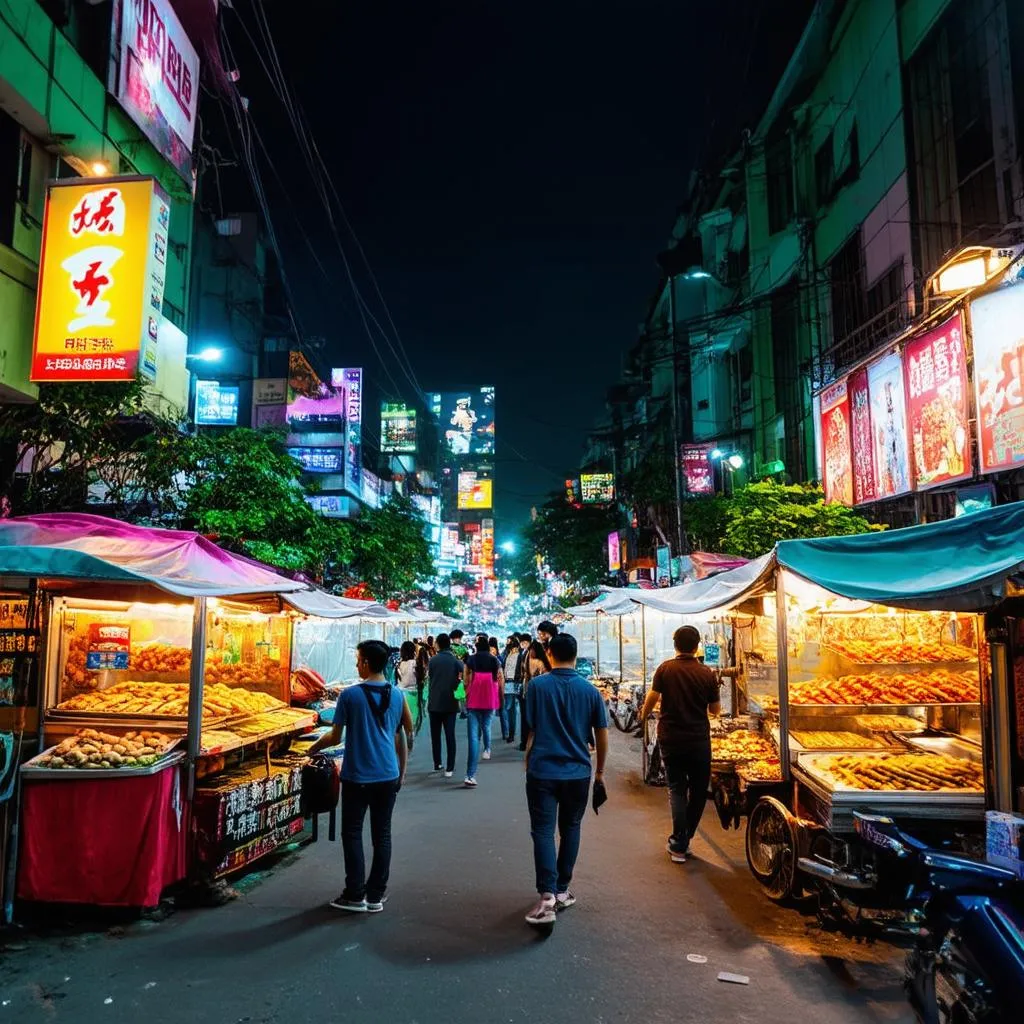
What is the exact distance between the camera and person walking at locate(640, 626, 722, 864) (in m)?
6.97

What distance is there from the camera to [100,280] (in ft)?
32.8

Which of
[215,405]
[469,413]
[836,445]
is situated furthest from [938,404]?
[469,413]

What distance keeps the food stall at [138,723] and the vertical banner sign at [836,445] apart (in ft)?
25.8

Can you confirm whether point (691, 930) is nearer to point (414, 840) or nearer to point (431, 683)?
point (414, 840)

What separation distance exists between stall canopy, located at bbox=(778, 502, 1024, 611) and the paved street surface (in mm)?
2303

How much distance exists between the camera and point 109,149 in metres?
13.5

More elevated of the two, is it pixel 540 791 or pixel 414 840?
pixel 540 791

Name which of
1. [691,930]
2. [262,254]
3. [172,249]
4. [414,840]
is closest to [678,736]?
[691,930]

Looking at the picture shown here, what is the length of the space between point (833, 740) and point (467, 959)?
4.11 m

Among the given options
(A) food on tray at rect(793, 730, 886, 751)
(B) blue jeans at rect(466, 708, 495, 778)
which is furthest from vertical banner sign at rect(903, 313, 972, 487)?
(B) blue jeans at rect(466, 708, 495, 778)

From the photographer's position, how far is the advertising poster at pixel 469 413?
263 feet

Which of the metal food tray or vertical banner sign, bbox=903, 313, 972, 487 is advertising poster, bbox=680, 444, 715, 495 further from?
the metal food tray

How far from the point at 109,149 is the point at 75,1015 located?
13870 mm

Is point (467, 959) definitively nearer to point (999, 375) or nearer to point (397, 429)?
point (999, 375)
